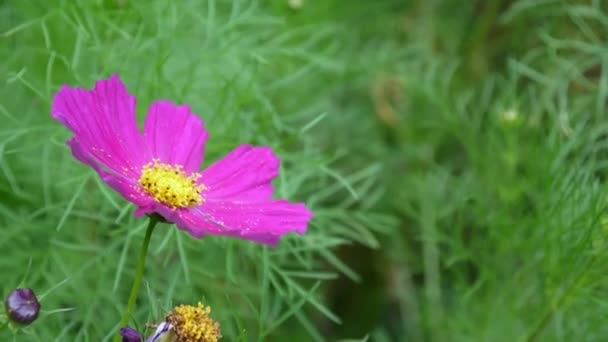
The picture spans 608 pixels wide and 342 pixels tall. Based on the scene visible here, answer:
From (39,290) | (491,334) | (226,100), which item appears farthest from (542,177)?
(39,290)

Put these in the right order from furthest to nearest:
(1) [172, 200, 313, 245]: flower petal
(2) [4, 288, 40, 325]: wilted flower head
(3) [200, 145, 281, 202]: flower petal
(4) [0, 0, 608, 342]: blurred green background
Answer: (4) [0, 0, 608, 342]: blurred green background < (3) [200, 145, 281, 202]: flower petal < (1) [172, 200, 313, 245]: flower petal < (2) [4, 288, 40, 325]: wilted flower head

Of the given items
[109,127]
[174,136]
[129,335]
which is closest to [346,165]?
[174,136]

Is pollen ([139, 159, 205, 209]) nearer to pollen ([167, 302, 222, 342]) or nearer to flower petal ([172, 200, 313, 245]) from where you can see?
flower petal ([172, 200, 313, 245])

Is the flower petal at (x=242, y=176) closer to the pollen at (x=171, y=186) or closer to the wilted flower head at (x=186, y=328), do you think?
the pollen at (x=171, y=186)

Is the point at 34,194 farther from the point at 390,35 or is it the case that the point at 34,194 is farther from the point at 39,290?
the point at 390,35

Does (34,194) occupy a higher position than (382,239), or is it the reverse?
(34,194)

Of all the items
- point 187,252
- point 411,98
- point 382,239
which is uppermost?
point 411,98

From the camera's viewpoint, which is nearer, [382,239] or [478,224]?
[478,224]

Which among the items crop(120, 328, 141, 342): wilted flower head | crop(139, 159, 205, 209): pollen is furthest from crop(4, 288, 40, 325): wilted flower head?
crop(139, 159, 205, 209): pollen
